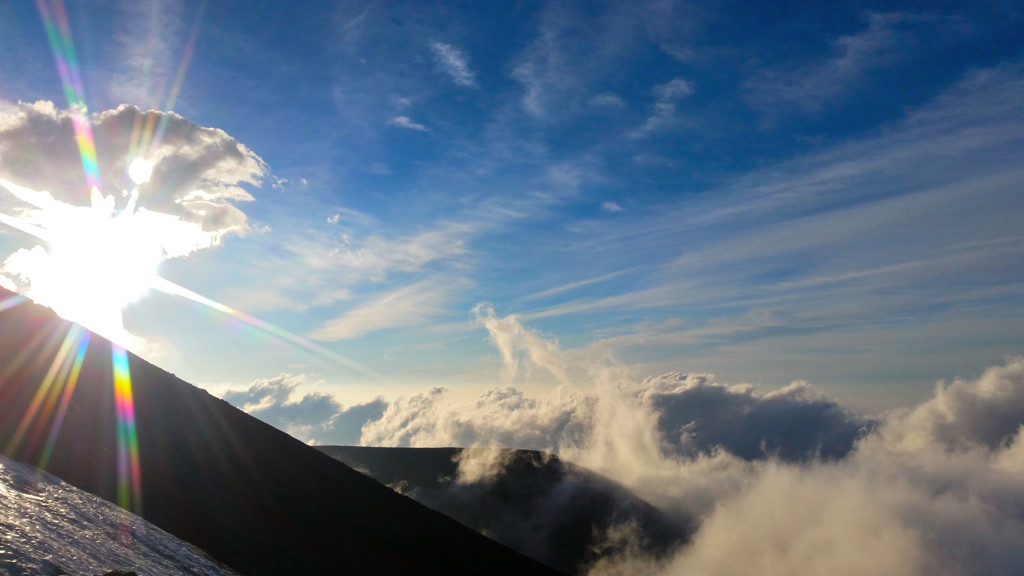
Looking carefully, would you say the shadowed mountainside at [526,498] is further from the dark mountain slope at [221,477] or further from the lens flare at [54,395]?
the lens flare at [54,395]

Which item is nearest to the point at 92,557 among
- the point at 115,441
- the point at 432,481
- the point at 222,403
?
the point at 115,441

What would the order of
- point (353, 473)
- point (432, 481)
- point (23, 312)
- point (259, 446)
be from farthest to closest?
point (432, 481) → point (353, 473) → point (259, 446) → point (23, 312)

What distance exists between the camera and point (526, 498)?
153 m

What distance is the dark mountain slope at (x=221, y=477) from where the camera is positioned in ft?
133

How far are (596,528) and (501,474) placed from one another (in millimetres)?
30886

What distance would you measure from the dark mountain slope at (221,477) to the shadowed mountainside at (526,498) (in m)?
72.6

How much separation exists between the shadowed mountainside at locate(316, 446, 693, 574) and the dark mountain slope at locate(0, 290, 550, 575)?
7257cm

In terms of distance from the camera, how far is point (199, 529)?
41031 millimetres

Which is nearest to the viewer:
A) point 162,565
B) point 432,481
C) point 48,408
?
point 162,565

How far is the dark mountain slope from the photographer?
4059 centimetres

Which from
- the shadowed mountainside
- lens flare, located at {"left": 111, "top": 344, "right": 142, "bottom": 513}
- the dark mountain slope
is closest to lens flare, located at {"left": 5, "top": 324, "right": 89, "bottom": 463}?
the dark mountain slope

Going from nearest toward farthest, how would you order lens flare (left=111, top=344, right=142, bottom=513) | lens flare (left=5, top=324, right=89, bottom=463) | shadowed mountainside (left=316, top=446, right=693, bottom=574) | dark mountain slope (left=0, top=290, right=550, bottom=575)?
lens flare (left=5, top=324, right=89, bottom=463) < lens flare (left=111, top=344, right=142, bottom=513) < dark mountain slope (left=0, top=290, right=550, bottom=575) < shadowed mountainside (left=316, top=446, right=693, bottom=574)

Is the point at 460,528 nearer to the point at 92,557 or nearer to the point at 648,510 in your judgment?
the point at 92,557

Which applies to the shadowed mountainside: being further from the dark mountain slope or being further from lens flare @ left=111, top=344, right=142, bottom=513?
lens flare @ left=111, top=344, right=142, bottom=513
